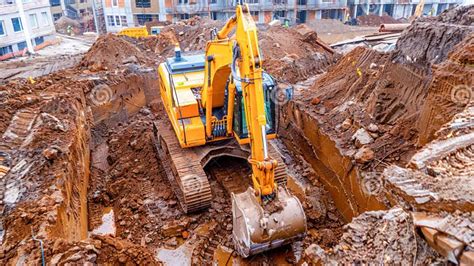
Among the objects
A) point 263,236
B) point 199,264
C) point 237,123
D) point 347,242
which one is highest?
point 237,123

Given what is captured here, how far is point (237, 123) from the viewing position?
284 inches

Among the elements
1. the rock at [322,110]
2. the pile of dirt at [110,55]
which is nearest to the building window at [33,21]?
the pile of dirt at [110,55]

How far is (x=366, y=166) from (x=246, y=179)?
275 cm

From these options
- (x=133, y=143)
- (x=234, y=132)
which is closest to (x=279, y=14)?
(x=133, y=143)

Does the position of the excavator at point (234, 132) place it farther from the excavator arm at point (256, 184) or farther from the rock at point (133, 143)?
the rock at point (133, 143)

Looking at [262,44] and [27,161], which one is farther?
[262,44]

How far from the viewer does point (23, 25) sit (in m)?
27.3

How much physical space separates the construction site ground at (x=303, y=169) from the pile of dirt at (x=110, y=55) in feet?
4.33

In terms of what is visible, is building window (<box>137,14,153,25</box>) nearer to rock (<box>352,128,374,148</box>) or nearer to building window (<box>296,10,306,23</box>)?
building window (<box>296,10,306,23</box>)

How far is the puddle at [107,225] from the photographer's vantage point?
Answer: 7082mm

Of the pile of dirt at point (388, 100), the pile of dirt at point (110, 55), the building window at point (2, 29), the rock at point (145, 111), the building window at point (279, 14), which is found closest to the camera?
the pile of dirt at point (388, 100)

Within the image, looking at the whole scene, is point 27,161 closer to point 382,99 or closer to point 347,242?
point 347,242

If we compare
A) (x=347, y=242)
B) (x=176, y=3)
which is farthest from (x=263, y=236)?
(x=176, y=3)

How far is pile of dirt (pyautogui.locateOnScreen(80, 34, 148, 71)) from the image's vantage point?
13.4 meters
